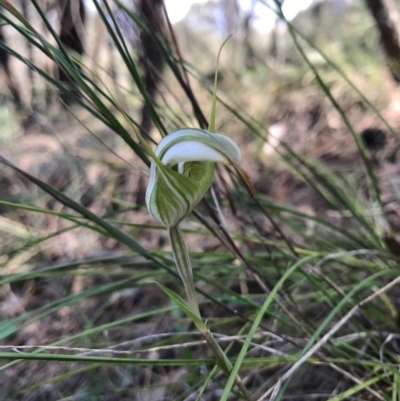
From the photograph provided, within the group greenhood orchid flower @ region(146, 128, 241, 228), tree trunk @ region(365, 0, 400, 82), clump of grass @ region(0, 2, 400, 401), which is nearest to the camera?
greenhood orchid flower @ region(146, 128, 241, 228)

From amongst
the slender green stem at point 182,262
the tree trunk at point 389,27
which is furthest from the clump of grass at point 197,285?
the tree trunk at point 389,27

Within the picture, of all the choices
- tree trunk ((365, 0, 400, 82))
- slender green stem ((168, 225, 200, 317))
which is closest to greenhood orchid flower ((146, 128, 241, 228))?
slender green stem ((168, 225, 200, 317))

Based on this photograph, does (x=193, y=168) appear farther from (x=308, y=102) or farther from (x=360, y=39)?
(x=360, y=39)

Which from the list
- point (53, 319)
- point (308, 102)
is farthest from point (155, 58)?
point (53, 319)

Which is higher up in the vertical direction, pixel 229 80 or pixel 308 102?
pixel 229 80

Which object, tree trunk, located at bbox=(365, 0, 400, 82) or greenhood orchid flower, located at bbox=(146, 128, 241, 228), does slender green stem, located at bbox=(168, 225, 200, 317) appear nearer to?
greenhood orchid flower, located at bbox=(146, 128, 241, 228)

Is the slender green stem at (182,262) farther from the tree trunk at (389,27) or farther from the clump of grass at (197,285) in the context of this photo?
the tree trunk at (389,27)
